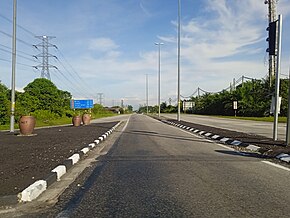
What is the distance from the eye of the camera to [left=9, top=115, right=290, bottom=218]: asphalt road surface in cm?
516

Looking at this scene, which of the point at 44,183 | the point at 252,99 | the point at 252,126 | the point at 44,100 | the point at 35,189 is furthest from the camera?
the point at 252,99

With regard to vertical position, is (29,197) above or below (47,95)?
below

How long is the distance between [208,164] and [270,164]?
181cm

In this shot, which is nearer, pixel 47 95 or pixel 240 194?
pixel 240 194

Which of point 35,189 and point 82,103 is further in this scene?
point 82,103

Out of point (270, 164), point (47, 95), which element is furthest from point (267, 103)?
point (270, 164)

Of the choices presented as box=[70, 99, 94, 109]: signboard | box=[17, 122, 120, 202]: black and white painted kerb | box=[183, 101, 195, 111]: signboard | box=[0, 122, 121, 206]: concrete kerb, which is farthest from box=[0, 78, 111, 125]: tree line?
box=[183, 101, 195, 111]: signboard

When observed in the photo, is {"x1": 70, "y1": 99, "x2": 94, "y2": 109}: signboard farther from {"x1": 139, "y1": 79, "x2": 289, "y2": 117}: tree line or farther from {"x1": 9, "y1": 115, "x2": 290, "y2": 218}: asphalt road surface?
{"x1": 9, "y1": 115, "x2": 290, "y2": 218}: asphalt road surface

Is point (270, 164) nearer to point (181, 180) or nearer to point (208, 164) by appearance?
A: point (208, 164)

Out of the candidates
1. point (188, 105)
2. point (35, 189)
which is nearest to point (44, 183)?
point (35, 189)

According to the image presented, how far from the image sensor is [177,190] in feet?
21.1

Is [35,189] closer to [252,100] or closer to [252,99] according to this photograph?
[252,100]

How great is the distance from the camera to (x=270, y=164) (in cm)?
969

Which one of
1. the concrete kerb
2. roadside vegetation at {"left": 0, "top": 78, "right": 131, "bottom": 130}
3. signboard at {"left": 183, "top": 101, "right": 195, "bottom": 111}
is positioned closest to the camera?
the concrete kerb
